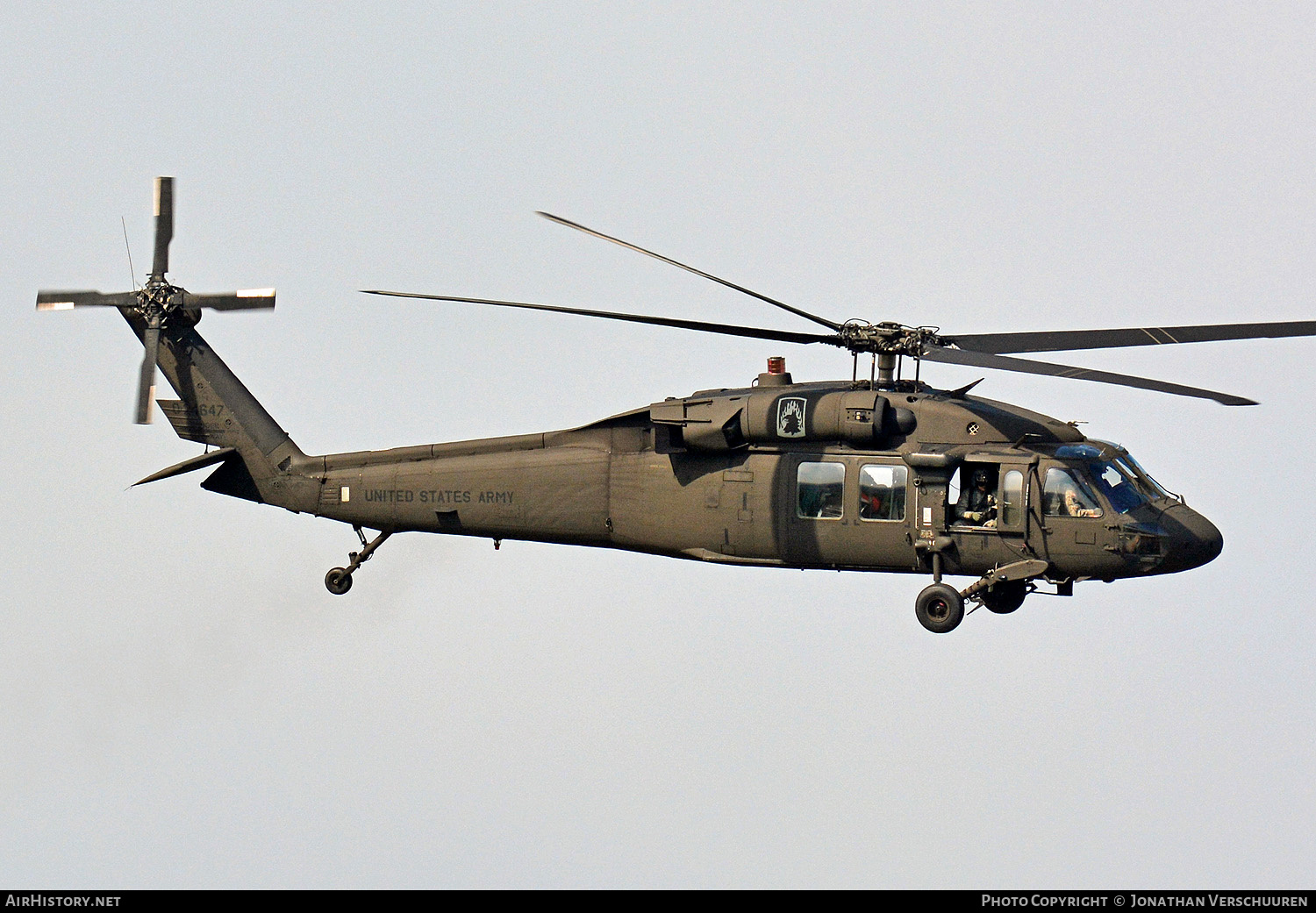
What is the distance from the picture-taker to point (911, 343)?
2386 cm

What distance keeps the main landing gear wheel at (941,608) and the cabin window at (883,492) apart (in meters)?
1.11

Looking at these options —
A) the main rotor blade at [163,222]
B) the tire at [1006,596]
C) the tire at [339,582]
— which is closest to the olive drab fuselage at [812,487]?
the tire at [1006,596]

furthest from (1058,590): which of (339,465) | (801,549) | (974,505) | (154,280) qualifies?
(154,280)

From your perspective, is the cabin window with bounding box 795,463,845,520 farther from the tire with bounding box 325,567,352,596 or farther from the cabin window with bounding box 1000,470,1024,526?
the tire with bounding box 325,567,352,596

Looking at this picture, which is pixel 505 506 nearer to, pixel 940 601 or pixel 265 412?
pixel 265 412

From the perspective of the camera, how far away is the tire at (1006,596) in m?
24.3

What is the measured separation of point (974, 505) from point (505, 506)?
6.79 metres

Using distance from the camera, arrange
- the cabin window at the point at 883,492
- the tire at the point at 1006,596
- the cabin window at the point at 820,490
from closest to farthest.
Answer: the cabin window at the point at 883,492 → the cabin window at the point at 820,490 → the tire at the point at 1006,596

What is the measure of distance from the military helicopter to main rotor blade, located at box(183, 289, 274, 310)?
1471mm

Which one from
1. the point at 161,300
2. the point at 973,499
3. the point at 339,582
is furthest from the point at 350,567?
the point at 973,499

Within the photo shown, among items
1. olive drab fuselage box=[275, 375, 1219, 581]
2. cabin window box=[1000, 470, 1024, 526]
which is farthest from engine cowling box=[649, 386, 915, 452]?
cabin window box=[1000, 470, 1024, 526]

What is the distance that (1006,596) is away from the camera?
964 inches

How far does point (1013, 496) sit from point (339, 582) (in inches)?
416

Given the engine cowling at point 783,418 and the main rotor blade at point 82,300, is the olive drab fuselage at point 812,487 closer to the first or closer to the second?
the engine cowling at point 783,418
